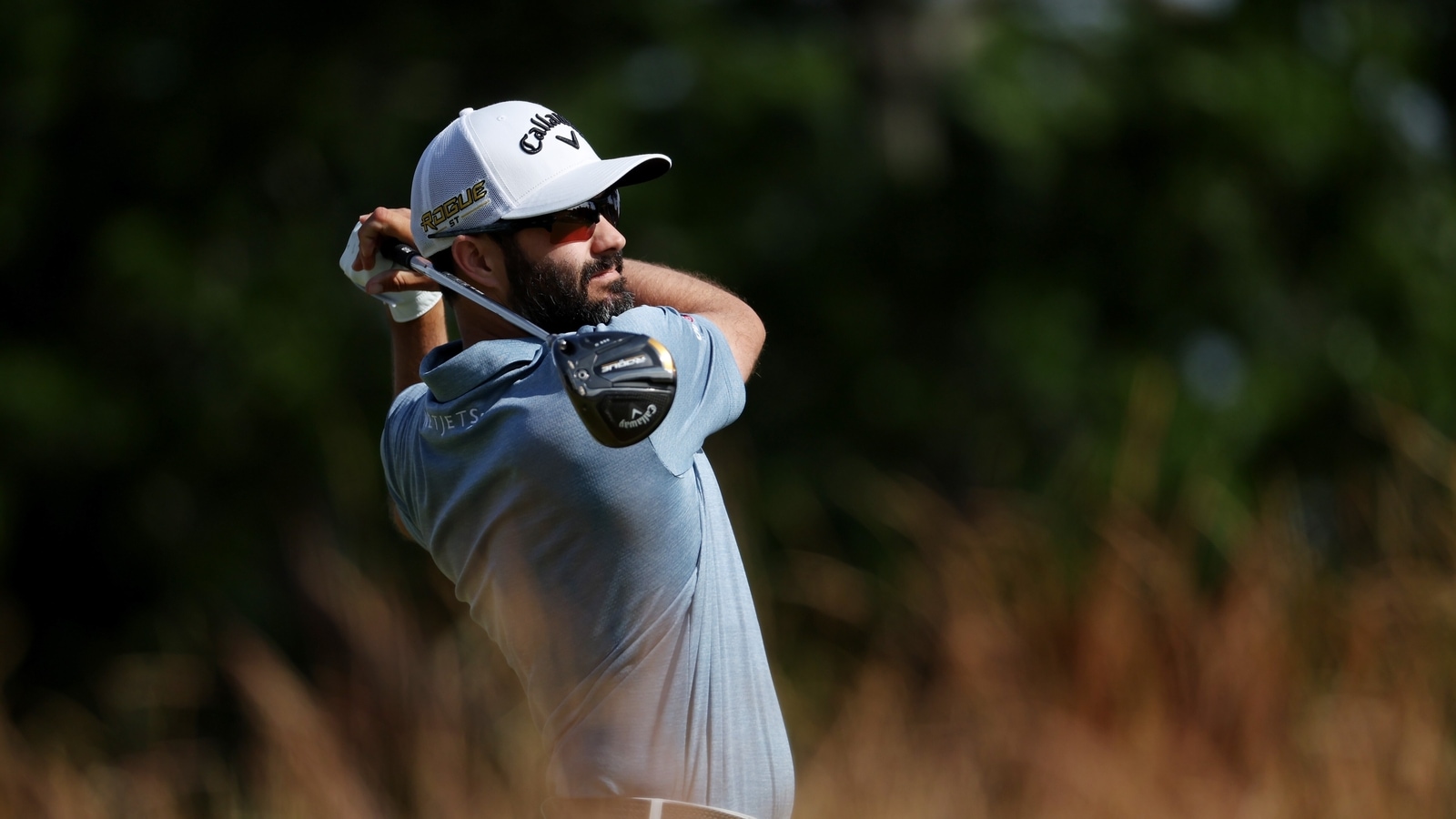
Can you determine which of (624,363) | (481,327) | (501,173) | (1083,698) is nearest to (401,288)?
(481,327)

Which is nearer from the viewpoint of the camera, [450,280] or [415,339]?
[450,280]

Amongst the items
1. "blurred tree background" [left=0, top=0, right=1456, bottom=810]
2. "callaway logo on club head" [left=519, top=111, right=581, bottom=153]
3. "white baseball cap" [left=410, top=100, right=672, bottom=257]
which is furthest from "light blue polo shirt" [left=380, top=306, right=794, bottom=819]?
"blurred tree background" [left=0, top=0, right=1456, bottom=810]

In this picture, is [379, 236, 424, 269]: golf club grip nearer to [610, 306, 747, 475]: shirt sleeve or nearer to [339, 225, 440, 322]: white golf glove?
[339, 225, 440, 322]: white golf glove

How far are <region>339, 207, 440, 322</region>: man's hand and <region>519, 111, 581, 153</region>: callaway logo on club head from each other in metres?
0.33

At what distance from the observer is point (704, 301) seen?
3.22 meters

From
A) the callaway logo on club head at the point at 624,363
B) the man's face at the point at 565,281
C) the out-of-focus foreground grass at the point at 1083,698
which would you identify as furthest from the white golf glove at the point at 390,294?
the out-of-focus foreground grass at the point at 1083,698

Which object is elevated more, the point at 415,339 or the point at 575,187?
the point at 575,187

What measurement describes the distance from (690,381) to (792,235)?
848 cm

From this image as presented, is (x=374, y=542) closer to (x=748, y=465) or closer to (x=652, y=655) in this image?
(x=748, y=465)

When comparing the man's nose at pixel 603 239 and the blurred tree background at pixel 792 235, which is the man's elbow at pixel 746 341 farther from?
the blurred tree background at pixel 792 235

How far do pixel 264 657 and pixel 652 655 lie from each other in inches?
236

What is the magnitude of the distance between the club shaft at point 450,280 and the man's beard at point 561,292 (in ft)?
0.13

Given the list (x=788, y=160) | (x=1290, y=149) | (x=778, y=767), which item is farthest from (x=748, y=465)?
(x=778, y=767)

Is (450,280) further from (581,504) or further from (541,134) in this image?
(581,504)
